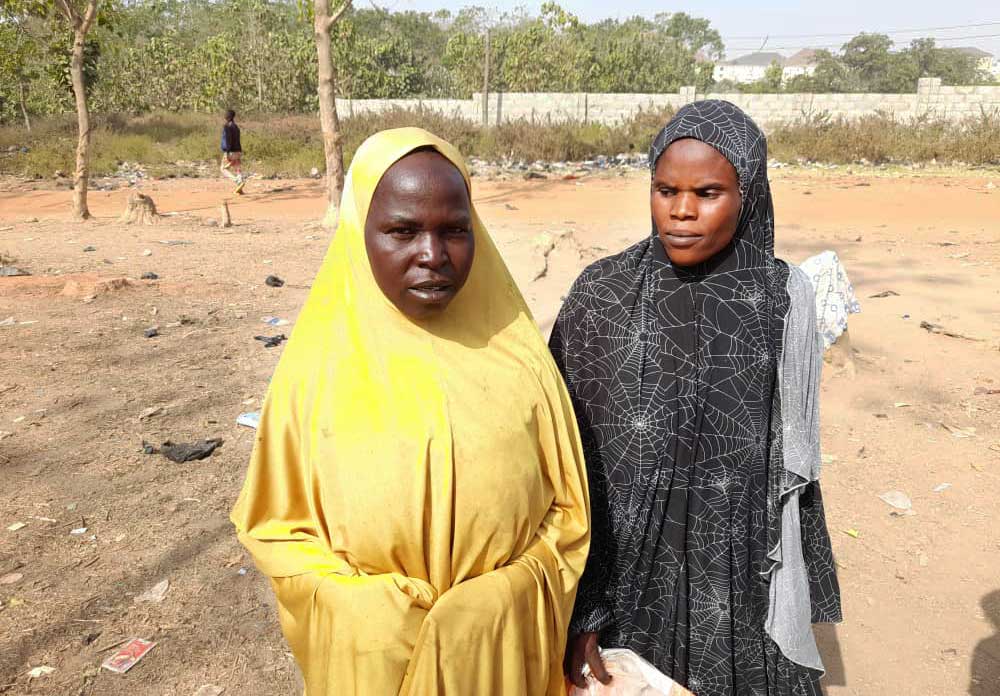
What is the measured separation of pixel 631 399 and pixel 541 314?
173 inches

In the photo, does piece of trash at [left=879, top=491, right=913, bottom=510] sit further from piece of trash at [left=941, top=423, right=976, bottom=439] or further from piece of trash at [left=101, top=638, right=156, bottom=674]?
piece of trash at [left=101, top=638, right=156, bottom=674]

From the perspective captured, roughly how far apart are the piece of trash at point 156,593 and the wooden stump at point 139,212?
9030 mm

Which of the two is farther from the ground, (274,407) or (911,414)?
(274,407)

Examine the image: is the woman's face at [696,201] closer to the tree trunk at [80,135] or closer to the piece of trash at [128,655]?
the piece of trash at [128,655]

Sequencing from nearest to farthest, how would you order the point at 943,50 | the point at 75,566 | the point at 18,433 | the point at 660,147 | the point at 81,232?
the point at 660,147 → the point at 75,566 → the point at 18,433 → the point at 81,232 → the point at 943,50

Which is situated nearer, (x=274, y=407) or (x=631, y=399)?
(x=274, y=407)

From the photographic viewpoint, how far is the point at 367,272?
1.40 metres

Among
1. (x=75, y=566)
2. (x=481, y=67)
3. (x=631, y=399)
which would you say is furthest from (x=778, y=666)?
(x=481, y=67)

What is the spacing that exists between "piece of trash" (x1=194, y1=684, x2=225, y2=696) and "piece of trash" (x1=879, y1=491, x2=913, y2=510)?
10.4ft

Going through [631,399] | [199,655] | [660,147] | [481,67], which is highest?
[481,67]

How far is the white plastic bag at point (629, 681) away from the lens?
5.53 feet

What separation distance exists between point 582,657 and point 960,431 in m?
3.65

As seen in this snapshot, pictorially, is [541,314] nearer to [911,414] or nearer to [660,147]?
[911,414]

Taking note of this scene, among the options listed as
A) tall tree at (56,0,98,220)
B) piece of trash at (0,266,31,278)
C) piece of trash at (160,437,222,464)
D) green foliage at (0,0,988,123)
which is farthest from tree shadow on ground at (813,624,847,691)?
green foliage at (0,0,988,123)
